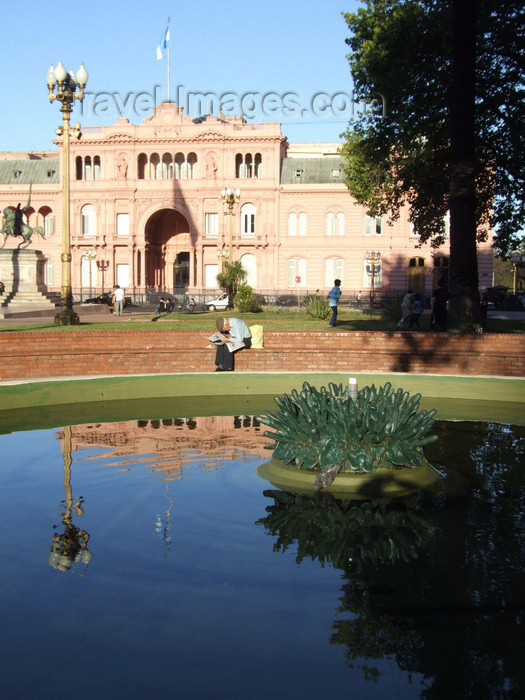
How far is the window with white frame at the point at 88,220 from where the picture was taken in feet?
206

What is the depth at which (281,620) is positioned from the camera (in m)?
4.48

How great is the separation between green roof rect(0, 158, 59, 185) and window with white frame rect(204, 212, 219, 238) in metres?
13.9

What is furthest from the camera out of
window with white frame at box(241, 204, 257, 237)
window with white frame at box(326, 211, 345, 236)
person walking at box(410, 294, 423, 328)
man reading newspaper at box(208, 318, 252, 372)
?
window with white frame at box(241, 204, 257, 237)

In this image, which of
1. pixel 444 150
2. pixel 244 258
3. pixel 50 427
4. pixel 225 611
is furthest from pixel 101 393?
pixel 244 258

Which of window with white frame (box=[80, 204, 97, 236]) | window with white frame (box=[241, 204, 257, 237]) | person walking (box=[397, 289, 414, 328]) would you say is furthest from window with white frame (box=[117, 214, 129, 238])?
person walking (box=[397, 289, 414, 328])

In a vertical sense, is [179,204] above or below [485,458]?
above

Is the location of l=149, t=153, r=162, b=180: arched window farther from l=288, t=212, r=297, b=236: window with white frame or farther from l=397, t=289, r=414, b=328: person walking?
l=397, t=289, r=414, b=328: person walking

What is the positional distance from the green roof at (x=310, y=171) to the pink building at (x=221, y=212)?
0.27 feet

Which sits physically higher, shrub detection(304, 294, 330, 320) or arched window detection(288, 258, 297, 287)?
arched window detection(288, 258, 297, 287)

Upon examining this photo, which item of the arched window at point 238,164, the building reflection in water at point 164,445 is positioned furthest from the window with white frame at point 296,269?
the building reflection in water at point 164,445

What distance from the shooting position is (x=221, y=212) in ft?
199

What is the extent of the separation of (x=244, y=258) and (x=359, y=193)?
34.7 m

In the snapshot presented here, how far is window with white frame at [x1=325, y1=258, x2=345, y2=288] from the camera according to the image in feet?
199

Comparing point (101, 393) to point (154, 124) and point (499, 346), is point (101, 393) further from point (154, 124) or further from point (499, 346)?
point (154, 124)
